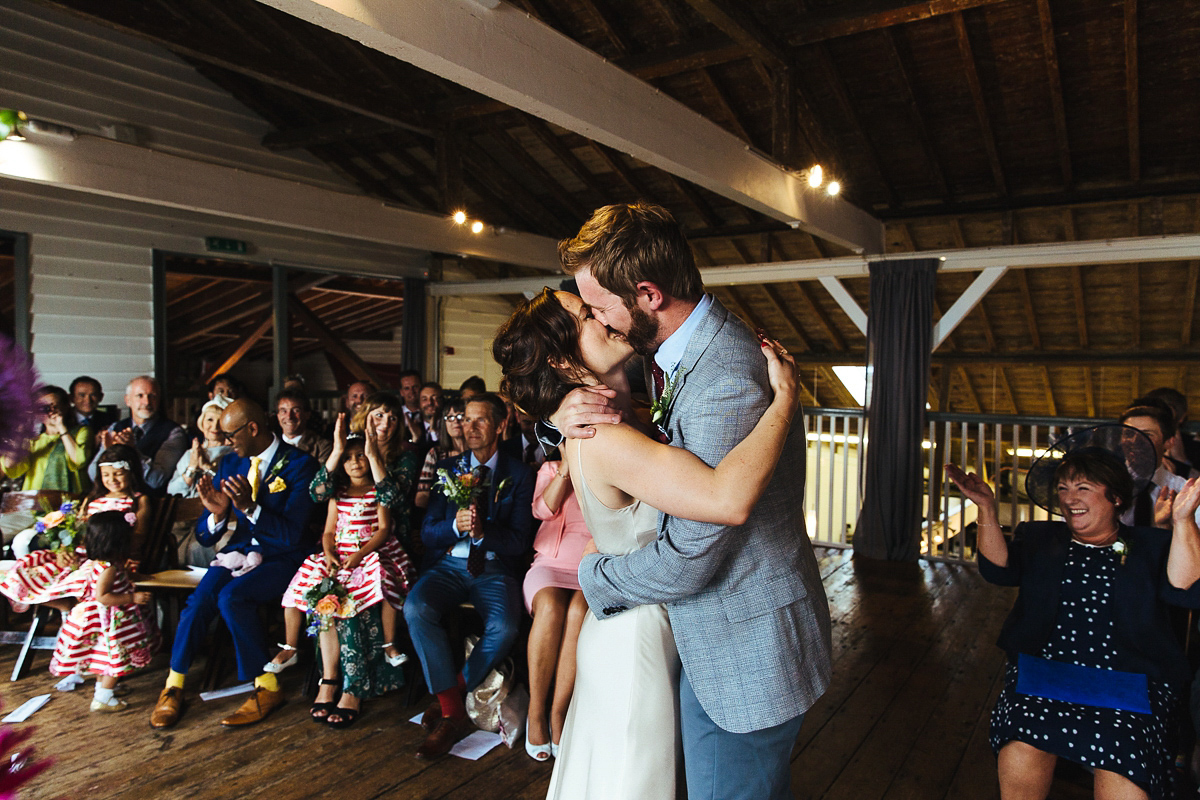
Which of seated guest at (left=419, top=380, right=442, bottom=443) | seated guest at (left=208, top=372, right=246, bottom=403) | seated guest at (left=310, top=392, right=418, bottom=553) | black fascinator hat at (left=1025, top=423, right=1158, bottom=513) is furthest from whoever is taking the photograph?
seated guest at (left=419, top=380, right=442, bottom=443)

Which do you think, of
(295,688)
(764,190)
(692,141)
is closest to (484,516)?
(295,688)

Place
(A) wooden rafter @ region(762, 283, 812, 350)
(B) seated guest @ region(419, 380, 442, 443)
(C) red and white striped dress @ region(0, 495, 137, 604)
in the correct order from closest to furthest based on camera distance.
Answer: (C) red and white striped dress @ region(0, 495, 137, 604)
(B) seated guest @ region(419, 380, 442, 443)
(A) wooden rafter @ region(762, 283, 812, 350)

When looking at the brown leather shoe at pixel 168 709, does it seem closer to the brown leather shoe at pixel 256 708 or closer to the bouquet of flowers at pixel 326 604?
the brown leather shoe at pixel 256 708

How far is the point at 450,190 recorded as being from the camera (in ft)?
25.2

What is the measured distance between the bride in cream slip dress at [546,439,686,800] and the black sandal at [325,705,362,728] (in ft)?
6.29

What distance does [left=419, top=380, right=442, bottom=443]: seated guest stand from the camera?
593 centimetres

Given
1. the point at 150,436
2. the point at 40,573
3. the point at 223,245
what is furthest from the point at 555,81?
the point at 223,245

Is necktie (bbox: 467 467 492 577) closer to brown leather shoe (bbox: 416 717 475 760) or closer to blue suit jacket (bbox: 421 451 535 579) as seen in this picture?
blue suit jacket (bbox: 421 451 535 579)

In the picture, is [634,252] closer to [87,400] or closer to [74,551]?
[74,551]

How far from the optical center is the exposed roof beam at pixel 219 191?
4.71 meters

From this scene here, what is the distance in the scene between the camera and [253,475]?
12.4 feet

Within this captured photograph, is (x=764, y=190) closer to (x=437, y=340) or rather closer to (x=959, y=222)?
(x=959, y=222)

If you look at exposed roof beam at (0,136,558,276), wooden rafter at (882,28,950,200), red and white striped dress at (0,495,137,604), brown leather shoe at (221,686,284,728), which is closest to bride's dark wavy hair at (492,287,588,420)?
brown leather shoe at (221,686,284,728)

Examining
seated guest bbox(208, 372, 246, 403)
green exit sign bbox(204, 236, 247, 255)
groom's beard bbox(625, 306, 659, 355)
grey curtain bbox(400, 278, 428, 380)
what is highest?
green exit sign bbox(204, 236, 247, 255)
